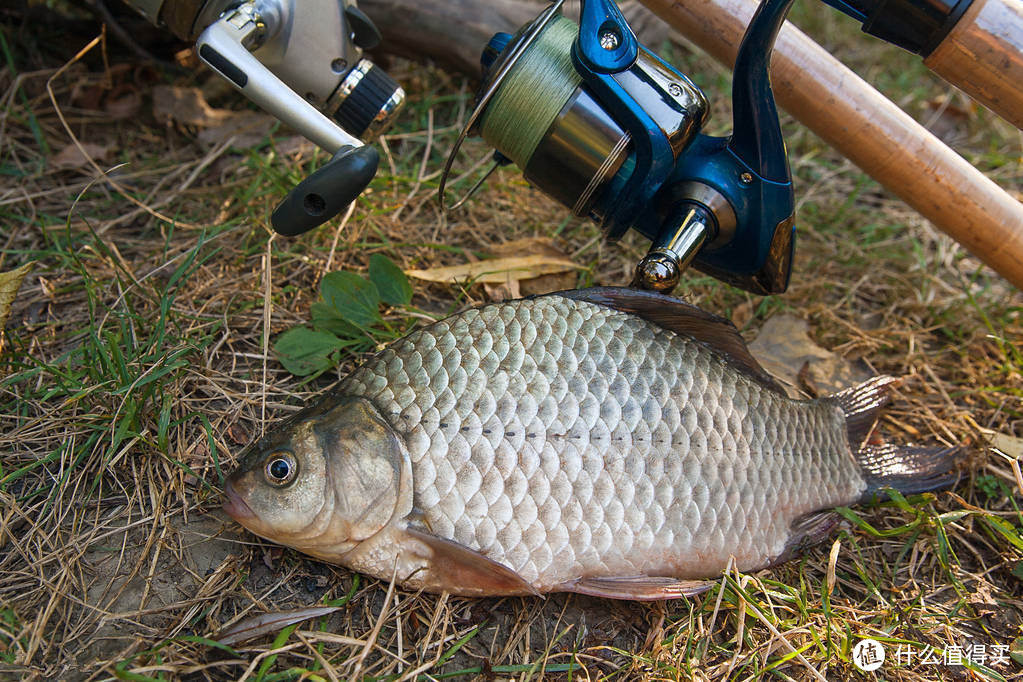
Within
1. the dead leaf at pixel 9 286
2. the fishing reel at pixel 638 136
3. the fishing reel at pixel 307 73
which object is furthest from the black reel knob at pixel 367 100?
the dead leaf at pixel 9 286

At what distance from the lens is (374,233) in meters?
2.59

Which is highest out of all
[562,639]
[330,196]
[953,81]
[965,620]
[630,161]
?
[953,81]

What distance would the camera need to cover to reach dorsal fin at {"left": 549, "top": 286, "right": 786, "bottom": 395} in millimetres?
1863

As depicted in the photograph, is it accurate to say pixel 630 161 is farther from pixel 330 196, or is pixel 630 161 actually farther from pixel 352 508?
pixel 352 508

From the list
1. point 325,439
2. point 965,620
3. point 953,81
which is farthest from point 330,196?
point 965,620

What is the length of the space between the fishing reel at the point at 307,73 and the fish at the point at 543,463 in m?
0.43

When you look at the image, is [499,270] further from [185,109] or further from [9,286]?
[185,109]

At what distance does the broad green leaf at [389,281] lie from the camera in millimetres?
2250

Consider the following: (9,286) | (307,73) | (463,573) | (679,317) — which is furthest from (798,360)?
(9,286)

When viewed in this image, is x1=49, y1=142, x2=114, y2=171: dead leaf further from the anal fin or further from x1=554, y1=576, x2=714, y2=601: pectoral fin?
the anal fin

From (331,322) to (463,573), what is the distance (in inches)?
36.3

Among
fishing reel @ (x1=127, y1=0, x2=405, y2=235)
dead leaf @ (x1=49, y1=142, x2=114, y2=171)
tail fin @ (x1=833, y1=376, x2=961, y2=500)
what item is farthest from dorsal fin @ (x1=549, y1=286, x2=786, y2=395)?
dead leaf @ (x1=49, y1=142, x2=114, y2=171)

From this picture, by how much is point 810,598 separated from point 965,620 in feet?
1.43

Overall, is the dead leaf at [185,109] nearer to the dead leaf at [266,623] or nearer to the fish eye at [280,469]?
the fish eye at [280,469]
